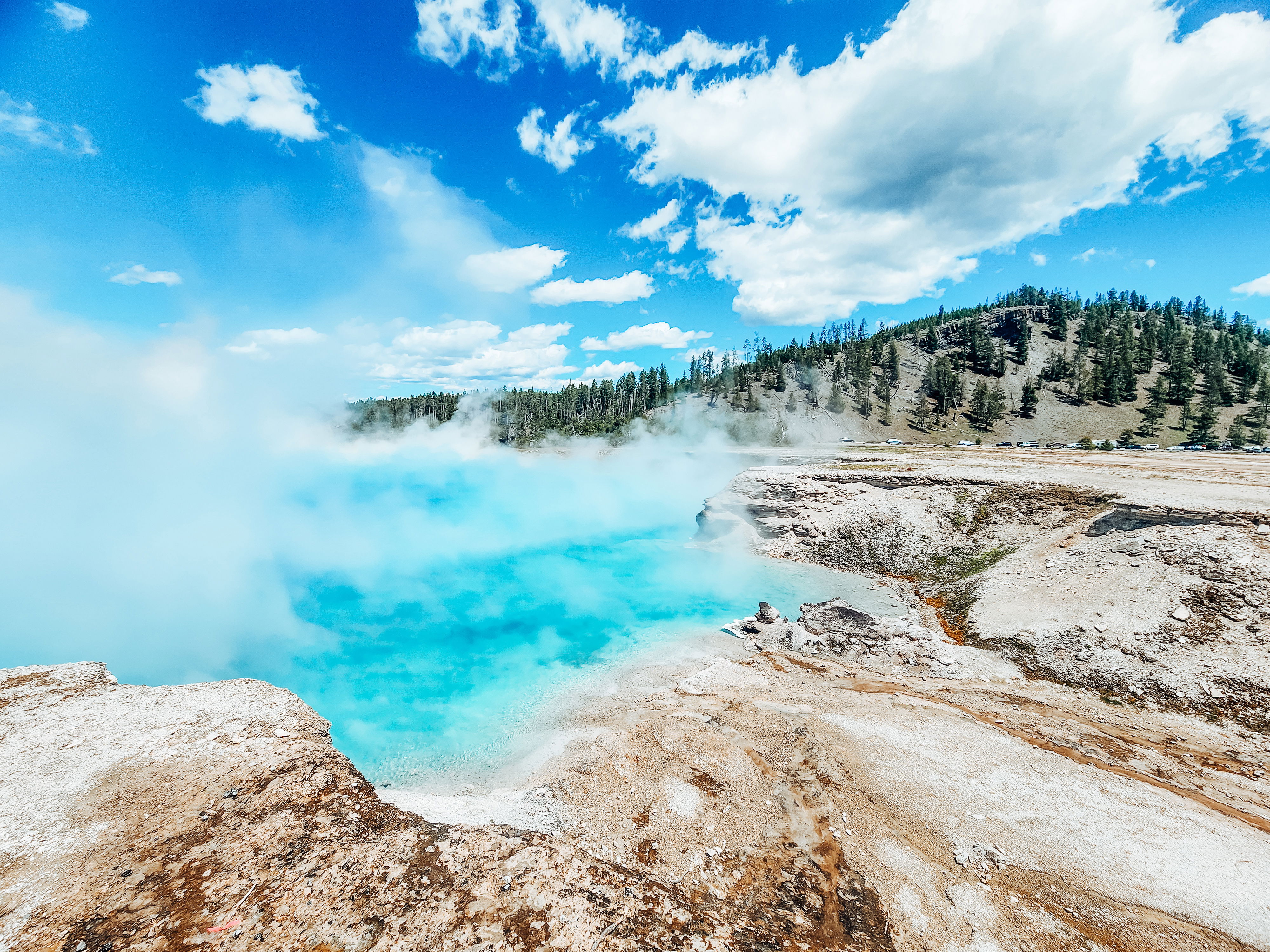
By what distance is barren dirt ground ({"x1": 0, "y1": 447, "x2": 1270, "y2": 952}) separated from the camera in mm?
6094

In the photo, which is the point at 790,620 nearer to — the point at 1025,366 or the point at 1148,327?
the point at 1025,366

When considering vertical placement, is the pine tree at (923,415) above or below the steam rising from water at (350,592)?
above

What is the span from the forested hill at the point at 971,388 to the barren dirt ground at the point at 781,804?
7577cm

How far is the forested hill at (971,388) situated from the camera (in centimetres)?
9850

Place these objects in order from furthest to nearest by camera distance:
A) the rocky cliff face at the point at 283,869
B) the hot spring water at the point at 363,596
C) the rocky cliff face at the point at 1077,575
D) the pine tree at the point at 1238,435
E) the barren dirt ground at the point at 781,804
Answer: the pine tree at the point at 1238,435 < the hot spring water at the point at 363,596 < the rocky cliff face at the point at 1077,575 < the barren dirt ground at the point at 781,804 < the rocky cliff face at the point at 283,869

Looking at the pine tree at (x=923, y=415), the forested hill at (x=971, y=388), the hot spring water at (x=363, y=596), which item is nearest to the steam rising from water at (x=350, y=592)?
the hot spring water at (x=363, y=596)

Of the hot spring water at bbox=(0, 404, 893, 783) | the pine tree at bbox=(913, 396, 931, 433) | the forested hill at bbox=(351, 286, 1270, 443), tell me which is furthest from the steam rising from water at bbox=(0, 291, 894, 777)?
the pine tree at bbox=(913, 396, 931, 433)

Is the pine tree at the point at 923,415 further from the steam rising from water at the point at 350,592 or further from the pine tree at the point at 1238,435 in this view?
the steam rising from water at the point at 350,592

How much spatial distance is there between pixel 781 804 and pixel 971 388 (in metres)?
142

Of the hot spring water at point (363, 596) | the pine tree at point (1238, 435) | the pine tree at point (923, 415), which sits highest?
the pine tree at point (923, 415)

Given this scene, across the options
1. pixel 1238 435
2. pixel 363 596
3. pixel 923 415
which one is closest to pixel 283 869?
pixel 363 596

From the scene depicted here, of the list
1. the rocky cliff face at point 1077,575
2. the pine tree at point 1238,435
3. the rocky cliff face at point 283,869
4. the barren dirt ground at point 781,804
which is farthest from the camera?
the pine tree at point 1238,435

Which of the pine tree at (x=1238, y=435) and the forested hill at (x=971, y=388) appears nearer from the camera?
the pine tree at (x=1238, y=435)

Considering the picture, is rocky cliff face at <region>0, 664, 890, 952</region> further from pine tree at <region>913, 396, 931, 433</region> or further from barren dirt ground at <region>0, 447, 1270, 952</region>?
pine tree at <region>913, 396, 931, 433</region>
